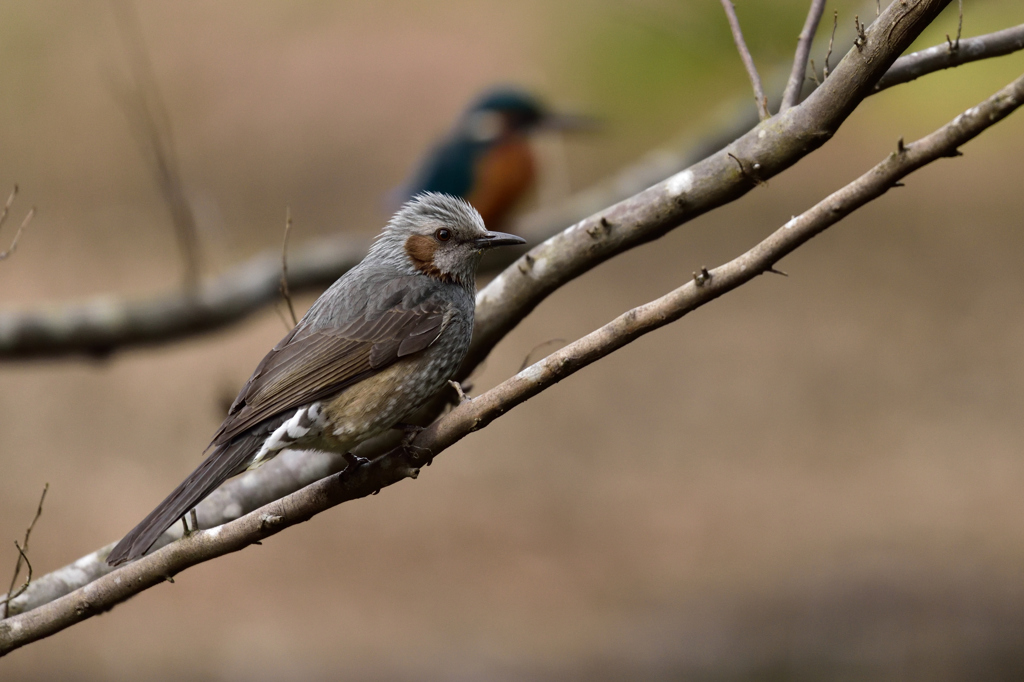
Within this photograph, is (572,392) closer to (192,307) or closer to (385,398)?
(192,307)

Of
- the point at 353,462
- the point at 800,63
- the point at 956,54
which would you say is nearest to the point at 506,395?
the point at 353,462

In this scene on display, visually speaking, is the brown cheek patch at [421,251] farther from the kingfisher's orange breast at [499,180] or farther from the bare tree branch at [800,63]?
the kingfisher's orange breast at [499,180]

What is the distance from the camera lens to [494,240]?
4.17 m

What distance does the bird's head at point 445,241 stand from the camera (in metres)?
4.19

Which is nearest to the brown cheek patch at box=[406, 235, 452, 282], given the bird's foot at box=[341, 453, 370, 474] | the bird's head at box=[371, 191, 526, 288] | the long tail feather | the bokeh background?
the bird's head at box=[371, 191, 526, 288]

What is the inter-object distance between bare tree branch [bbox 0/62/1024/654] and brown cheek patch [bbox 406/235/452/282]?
43.3 inches

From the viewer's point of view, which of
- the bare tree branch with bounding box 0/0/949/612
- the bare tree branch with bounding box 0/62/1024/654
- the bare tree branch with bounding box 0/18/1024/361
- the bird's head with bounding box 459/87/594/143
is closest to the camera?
the bare tree branch with bounding box 0/62/1024/654

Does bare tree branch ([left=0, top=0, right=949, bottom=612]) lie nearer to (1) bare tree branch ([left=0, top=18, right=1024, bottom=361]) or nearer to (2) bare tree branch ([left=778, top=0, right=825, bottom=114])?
(2) bare tree branch ([left=778, top=0, right=825, bottom=114])

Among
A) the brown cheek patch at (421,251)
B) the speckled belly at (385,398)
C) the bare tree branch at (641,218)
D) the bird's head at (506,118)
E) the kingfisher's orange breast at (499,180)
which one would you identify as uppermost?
the bird's head at (506,118)

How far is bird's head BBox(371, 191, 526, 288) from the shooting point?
419 cm

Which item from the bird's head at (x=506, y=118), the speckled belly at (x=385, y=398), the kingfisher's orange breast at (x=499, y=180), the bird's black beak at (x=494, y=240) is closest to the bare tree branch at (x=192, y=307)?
the kingfisher's orange breast at (x=499, y=180)

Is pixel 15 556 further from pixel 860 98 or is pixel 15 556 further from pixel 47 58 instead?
pixel 860 98

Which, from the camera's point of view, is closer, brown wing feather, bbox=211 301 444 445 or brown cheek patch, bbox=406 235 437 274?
brown wing feather, bbox=211 301 444 445

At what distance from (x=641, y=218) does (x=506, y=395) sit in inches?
38.9
